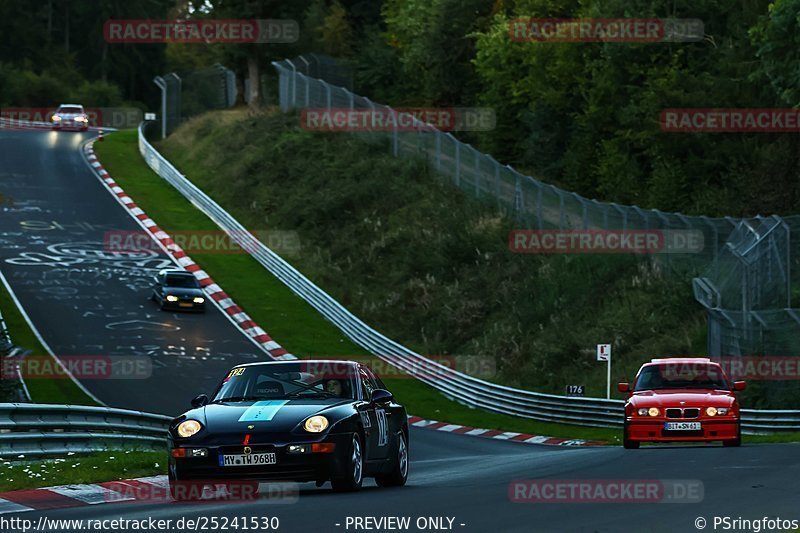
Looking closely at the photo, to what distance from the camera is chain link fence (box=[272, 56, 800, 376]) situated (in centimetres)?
2789

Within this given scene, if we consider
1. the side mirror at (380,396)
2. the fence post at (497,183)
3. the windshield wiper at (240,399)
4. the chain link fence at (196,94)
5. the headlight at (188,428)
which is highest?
the chain link fence at (196,94)

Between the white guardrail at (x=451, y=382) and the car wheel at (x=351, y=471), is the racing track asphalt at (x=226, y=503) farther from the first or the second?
the white guardrail at (x=451, y=382)

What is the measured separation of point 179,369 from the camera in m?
35.3

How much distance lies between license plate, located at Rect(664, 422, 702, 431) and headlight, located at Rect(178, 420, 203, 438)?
29.5 ft

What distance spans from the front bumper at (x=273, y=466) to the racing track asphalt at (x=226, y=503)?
25 centimetres

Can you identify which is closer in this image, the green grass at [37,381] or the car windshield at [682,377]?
the car windshield at [682,377]

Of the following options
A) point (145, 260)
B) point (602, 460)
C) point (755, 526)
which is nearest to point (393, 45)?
point (145, 260)

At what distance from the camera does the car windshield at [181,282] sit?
139 feet

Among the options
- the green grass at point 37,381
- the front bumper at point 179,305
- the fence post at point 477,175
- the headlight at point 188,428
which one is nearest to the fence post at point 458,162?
the fence post at point 477,175

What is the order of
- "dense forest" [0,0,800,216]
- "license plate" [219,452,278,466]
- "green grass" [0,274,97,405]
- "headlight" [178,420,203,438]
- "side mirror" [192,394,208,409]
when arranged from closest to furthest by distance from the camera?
1. "license plate" [219,452,278,466]
2. "headlight" [178,420,203,438]
3. "side mirror" [192,394,208,409]
4. "green grass" [0,274,97,405]
5. "dense forest" [0,0,800,216]

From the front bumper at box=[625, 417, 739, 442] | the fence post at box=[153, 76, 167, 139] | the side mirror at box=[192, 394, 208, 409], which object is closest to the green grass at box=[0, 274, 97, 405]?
the front bumper at box=[625, 417, 739, 442]

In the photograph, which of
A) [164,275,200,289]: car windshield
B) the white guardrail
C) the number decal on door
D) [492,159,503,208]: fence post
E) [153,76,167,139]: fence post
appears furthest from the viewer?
[153,76,167,139]: fence post

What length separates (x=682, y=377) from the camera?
20.6 meters

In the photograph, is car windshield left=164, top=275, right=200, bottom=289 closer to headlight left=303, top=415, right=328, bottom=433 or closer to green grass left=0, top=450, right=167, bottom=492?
green grass left=0, top=450, right=167, bottom=492
